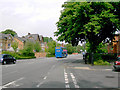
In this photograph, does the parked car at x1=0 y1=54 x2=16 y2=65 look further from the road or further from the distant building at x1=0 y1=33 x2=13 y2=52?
the distant building at x1=0 y1=33 x2=13 y2=52

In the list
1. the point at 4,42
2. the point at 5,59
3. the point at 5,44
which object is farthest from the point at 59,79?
the point at 5,44

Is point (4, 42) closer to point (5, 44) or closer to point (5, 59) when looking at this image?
point (5, 44)

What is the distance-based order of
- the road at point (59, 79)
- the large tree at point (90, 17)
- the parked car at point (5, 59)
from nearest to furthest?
1. the road at point (59, 79)
2. the large tree at point (90, 17)
3. the parked car at point (5, 59)

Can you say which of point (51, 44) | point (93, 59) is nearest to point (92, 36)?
point (93, 59)

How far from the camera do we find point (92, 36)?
2612cm

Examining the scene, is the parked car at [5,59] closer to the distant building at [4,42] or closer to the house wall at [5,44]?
the distant building at [4,42]

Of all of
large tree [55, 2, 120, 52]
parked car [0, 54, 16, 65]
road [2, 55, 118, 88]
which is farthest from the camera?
parked car [0, 54, 16, 65]

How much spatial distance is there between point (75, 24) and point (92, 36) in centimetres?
523

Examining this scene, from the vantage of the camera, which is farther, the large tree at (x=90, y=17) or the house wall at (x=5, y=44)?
the house wall at (x=5, y=44)

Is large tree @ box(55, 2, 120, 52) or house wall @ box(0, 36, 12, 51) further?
house wall @ box(0, 36, 12, 51)

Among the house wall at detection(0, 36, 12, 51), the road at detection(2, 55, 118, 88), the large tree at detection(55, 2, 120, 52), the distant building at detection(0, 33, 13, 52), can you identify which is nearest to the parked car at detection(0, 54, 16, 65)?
the road at detection(2, 55, 118, 88)

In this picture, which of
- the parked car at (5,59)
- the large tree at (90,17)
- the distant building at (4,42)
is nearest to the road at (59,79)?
the large tree at (90,17)

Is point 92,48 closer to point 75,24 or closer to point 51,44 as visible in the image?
point 75,24

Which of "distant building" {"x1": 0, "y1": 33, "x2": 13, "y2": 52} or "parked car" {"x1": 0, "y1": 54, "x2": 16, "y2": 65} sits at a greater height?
"distant building" {"x1": 0, "y1": 33, "x2": 13, "y2": 52}
